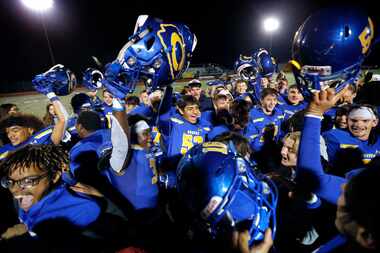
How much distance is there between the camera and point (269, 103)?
17.1 ft

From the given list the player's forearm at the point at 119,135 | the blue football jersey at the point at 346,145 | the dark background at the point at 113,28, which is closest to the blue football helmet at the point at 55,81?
the player's forearm at the point at 119,135

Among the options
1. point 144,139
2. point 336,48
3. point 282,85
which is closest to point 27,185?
point 144,139

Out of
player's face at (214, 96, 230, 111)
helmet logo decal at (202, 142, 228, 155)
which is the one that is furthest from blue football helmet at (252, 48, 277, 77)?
helmet logo decal at (202, 142, 228, 155)

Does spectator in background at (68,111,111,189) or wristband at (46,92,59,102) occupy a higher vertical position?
wristband at (46,92,59,102)

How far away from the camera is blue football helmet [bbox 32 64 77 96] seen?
130 inches

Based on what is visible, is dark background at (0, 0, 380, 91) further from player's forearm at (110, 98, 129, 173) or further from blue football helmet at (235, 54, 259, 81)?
player's forearm at (110, 98, 129, 173)

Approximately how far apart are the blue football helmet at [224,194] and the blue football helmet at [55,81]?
2.70 m

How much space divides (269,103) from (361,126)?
84.0 inches

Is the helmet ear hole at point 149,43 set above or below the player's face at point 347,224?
above

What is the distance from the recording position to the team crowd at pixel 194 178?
4.80ft

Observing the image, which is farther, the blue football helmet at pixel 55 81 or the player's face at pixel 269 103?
the player's face at pixel 269 103

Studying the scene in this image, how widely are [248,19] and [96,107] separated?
36892 millimetres

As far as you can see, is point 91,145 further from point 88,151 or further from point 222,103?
point 222,103

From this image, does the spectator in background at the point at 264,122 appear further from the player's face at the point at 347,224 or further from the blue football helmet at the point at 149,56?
the player's face at the point at 347,224
